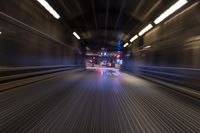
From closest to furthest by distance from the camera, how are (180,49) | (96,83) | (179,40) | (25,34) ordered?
1. (25,34)
2. (180,49)
3. (179,40)
4. (96,83)

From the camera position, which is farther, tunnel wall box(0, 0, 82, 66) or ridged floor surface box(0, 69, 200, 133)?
tunnel wall box(0, 0, 82, 66)

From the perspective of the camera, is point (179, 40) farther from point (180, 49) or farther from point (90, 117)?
point (90, 117)

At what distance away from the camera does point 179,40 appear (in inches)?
342

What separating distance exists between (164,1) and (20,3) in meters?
6.09

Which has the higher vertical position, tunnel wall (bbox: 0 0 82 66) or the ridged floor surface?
tunnel wall (bbox: 0 0 82 66)

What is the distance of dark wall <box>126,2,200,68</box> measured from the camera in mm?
7188

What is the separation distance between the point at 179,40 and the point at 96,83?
4.36 m

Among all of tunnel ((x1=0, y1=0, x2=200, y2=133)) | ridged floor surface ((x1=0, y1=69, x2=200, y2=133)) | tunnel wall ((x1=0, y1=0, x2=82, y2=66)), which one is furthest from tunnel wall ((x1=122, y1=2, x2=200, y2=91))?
tunnel wall ((x1=0, y1=0, x2=82, y2=66))

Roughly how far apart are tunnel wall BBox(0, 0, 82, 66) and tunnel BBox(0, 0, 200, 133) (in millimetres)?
32

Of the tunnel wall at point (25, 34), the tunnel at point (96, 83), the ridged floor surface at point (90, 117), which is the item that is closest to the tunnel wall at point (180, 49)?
the tunnel at point (96, 83)

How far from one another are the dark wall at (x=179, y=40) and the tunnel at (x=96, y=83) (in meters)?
0.04

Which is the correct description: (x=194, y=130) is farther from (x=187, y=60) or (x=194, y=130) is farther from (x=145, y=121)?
(x=187, y=60)

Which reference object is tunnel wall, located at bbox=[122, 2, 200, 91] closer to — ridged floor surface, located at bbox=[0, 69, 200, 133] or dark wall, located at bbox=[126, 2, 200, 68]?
dark wall, located at bbox=[126, 2, 200, 68]

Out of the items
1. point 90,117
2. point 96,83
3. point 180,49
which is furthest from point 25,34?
point 180,49
